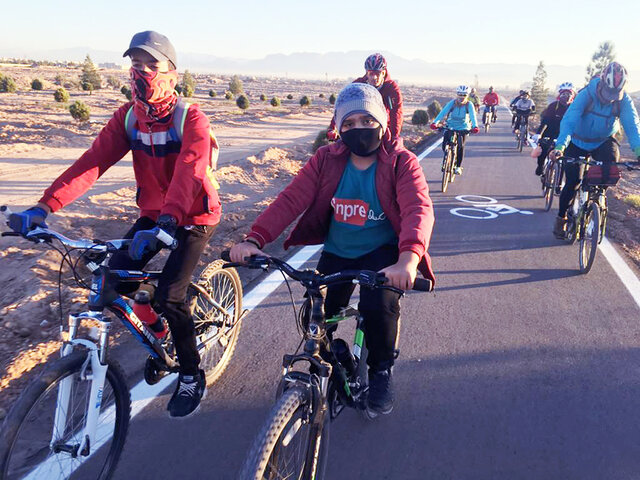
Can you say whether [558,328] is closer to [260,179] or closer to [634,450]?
[634,450]

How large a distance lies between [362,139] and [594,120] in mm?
4742

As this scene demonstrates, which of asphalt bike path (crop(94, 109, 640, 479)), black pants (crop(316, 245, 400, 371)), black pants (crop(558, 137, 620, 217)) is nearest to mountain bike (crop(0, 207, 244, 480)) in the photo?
asphalt bike path (crop(94, 109, 640, 479))

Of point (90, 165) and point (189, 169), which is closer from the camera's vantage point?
point (189, 169)

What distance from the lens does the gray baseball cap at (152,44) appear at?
9.39 ft

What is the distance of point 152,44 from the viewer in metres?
2.90

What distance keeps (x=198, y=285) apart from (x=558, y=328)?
3251mm

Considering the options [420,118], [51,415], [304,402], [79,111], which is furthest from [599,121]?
[420,118]

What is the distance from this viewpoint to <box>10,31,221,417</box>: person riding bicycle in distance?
2.86 m

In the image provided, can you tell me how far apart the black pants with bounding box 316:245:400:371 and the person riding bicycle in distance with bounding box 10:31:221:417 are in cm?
Result: 86

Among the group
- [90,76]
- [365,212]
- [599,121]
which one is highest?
[90,76]

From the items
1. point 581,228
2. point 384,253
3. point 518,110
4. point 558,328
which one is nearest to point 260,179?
point 581,228

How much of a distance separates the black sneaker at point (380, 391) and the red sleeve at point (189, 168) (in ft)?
4.82

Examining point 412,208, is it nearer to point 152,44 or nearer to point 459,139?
point 152,44

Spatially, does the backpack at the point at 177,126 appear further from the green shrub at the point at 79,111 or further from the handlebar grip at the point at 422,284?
the green shrub at the point at 79,111
